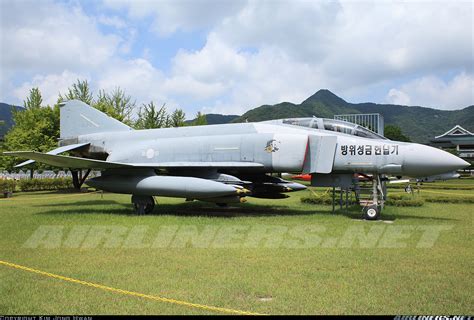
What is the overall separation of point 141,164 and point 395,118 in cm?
19747

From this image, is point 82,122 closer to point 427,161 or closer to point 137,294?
point 427,161

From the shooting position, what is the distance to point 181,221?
1056cm

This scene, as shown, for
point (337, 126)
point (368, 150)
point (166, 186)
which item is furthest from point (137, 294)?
point (337, 126)

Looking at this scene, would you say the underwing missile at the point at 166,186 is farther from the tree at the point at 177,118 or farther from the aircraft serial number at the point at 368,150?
the tree at the point at 177,118

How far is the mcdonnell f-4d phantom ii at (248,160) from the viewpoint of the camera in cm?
1091

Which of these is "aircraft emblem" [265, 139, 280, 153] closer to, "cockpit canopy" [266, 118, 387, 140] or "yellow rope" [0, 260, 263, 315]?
"cockpit canopy" [266, 118, 387, 140]

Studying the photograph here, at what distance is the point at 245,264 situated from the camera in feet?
20.6

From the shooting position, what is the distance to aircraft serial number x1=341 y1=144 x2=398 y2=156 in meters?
10.9

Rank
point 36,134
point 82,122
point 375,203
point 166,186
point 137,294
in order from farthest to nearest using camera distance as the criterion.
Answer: point 36,134 < point 82,122 < point 166,186 < point 375,203 < point 137,294

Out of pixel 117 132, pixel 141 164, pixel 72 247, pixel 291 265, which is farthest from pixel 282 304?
pixel 117 132

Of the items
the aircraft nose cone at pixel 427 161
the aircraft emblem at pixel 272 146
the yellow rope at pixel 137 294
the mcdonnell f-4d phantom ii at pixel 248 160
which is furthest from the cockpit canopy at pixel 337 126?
the yellow rope at pixel 137 294

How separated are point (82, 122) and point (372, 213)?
11192mm

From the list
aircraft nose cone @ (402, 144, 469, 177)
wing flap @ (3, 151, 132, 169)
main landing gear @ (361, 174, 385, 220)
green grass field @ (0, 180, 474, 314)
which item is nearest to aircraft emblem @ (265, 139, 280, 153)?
green grass field @ (0, 180, 474, 314)

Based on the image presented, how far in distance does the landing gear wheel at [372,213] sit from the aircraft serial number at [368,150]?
145cm
